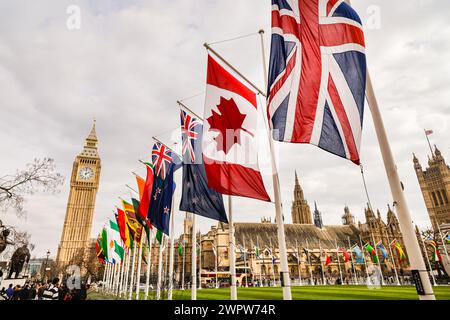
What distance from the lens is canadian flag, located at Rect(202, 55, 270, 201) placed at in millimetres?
7992

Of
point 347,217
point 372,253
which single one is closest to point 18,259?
point 372,253

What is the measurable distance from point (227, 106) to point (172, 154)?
7.69m

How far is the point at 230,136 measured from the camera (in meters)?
8.59

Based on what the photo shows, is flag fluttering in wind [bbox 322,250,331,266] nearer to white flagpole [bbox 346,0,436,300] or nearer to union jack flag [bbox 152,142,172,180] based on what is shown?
union jack flag [bbox 152,142,172,180]

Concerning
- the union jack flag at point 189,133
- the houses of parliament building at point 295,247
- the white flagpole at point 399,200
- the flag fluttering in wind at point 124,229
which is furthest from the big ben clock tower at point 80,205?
the white flagpole at point 399,200

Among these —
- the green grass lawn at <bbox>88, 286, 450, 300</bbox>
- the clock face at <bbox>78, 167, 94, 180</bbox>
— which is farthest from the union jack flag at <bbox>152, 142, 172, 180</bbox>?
the clock face at <bbox>78, 167, 94, 180</bbox>

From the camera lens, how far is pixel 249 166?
812cm

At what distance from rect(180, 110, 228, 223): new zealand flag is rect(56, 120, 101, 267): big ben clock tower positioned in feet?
326

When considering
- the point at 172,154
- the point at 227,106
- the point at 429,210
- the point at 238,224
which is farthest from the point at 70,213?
the point at 429,210

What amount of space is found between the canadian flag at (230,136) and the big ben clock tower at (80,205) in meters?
103

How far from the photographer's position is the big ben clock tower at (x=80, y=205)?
3814 inches

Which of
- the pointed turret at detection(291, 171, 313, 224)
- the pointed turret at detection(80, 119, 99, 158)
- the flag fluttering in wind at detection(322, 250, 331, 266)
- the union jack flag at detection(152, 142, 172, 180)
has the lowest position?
the flag fluttering in wind at detection(322, 250, 331, 266)

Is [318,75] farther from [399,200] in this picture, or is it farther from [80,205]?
[80,205]

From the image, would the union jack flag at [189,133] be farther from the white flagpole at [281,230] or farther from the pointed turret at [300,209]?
the pointed turret at [300,209]
